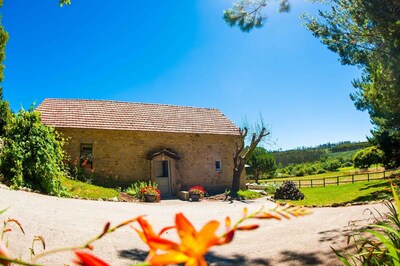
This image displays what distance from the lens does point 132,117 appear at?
23.0 meters

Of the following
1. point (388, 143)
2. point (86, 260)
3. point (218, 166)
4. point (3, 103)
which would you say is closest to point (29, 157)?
point (3, 103)

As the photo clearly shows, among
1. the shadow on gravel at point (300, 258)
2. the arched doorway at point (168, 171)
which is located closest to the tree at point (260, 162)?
the arched doorway at point (168, 171)

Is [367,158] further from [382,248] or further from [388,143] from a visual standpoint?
[382,248]

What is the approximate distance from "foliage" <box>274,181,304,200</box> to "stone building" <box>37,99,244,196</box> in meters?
5.28

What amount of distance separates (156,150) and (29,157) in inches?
410

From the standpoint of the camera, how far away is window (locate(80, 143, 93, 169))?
19875mm

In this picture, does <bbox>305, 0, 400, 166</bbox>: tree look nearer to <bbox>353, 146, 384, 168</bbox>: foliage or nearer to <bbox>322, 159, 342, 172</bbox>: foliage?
<bbox>353, 146, 384, 168</bbox>: foliage

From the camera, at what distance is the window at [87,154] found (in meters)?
19.9

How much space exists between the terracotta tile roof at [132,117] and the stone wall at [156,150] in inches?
17.1

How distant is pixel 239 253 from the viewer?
617 centimetres

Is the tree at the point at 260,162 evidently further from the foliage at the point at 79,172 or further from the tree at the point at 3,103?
the tree at the point at 3,103

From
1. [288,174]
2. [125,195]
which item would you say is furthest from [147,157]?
[288,174]

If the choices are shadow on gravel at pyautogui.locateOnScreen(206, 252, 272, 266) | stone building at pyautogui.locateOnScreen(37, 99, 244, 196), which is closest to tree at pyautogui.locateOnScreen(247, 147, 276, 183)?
stone building at pyautogui.locateOnScreen(37, 99, 244, 196)

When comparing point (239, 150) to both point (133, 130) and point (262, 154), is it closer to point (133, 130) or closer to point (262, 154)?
point (133, 130)
